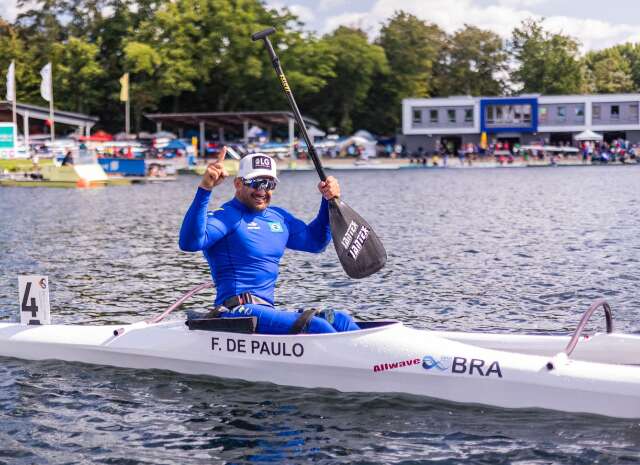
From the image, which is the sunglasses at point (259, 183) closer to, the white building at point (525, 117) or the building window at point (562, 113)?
the white building at point (525, 117)

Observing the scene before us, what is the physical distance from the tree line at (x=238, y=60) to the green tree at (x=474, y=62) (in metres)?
0.18

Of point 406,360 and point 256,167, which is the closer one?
point 406,360

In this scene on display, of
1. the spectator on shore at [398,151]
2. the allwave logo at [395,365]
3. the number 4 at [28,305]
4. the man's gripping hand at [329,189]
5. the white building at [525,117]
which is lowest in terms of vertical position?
the allwave logo at [395,365]

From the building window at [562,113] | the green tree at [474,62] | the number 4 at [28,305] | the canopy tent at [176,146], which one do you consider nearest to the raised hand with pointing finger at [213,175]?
the number 4 at [28,305]

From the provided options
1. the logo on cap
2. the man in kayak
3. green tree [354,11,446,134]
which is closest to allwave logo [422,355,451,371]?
the man in kayak

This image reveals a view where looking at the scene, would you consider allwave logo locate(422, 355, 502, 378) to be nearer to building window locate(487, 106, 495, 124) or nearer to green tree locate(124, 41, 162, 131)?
green tree locate(124, 41, 162, 131)

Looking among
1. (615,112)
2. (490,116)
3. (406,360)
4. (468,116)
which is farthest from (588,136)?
(406,360)

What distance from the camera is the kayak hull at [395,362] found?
311 inches

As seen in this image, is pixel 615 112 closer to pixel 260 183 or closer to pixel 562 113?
pixel 562 113

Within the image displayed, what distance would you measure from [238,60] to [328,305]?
259 feet

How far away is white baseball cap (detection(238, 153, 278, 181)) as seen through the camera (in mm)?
8782

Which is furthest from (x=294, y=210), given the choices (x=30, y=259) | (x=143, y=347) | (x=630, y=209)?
(x=143, y=347)

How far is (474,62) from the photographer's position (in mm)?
113688

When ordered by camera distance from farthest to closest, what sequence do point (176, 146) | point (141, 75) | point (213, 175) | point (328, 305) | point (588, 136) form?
1. point (141, 75)
2. point (588, 136)
3. point (176, 146)
4. point (328, 305)
5. point (213, 175)
